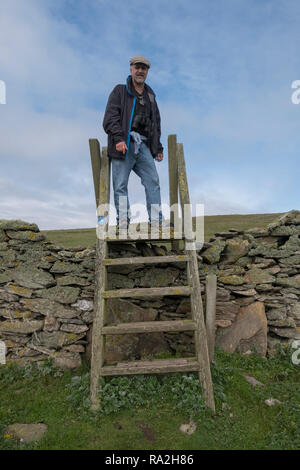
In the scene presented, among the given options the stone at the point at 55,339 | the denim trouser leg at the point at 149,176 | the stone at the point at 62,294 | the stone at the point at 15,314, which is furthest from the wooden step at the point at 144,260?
the stone at the point at 15,314

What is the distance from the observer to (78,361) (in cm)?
545

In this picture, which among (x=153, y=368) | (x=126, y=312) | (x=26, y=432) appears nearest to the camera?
(x=26, y=432)

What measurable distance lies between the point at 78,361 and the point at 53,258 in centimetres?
205

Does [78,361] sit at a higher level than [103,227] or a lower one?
lower

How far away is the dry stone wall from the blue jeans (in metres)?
0.75

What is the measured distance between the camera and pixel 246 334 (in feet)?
18.4

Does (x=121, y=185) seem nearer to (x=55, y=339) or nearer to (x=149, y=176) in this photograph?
(x=149, y=176)

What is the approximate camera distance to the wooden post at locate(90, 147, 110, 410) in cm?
391

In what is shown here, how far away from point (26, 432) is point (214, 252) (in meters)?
4.21

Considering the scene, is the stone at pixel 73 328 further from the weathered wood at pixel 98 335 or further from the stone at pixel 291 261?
the stone at pixel 291 261

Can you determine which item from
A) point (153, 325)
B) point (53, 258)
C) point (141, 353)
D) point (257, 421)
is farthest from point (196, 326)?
point (53, 258)

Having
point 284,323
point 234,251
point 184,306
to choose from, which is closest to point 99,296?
point 184,306

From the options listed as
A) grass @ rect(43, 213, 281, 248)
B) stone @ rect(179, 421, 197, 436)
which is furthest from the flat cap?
stone @ rect(179, 421, 197, 436)
